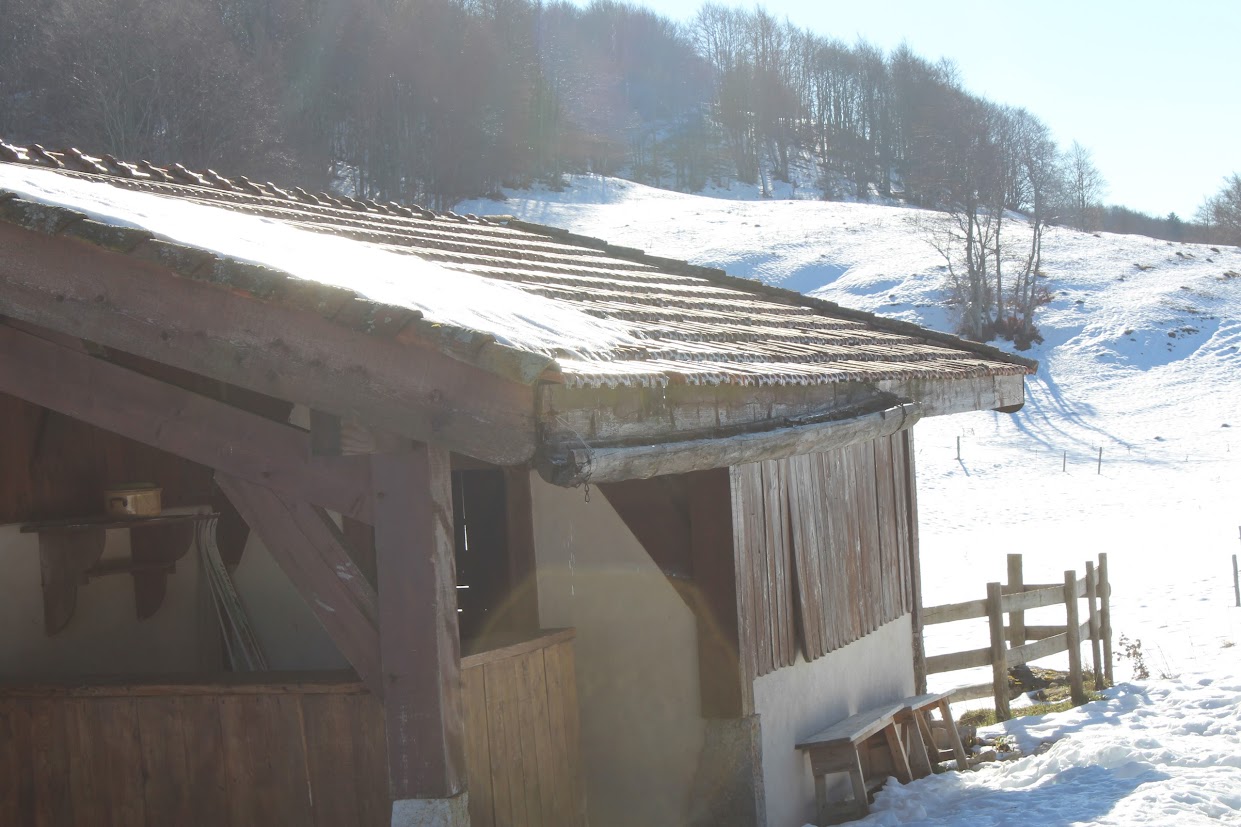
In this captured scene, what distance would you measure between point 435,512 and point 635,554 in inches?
94.7

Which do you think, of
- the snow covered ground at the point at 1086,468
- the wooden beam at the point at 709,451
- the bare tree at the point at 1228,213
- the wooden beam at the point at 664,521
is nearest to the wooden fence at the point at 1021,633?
the snow covered ground at the point at 1086,468

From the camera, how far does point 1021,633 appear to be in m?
11.3

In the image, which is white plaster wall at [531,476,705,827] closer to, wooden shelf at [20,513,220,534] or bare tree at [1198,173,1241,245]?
wooden shelf at [20,513,220,534]

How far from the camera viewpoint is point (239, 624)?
6.38 meters

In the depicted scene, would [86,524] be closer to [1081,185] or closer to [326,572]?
[326,572]

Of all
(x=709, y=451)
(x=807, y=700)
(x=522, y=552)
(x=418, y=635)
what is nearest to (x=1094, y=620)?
(x=807, y=700)

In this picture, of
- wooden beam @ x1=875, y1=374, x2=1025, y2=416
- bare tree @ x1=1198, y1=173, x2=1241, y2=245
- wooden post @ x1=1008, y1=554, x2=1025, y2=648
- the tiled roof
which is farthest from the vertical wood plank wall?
bare tree @ x1=1198, y1=173, x2=1241, y2=245

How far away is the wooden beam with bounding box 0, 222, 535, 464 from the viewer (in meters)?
3.84

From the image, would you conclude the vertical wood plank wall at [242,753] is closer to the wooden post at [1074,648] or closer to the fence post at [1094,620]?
the wooden post at [1074,648]

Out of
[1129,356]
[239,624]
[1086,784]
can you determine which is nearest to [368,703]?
[239,624]

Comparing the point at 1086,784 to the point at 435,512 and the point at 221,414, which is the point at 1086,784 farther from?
the point at 221,414

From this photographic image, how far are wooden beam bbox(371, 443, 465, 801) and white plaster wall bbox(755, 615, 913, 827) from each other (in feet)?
8.04

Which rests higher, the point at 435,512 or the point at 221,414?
the point at 221,414

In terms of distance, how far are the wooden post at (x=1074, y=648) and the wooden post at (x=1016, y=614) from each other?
44 centimetres
